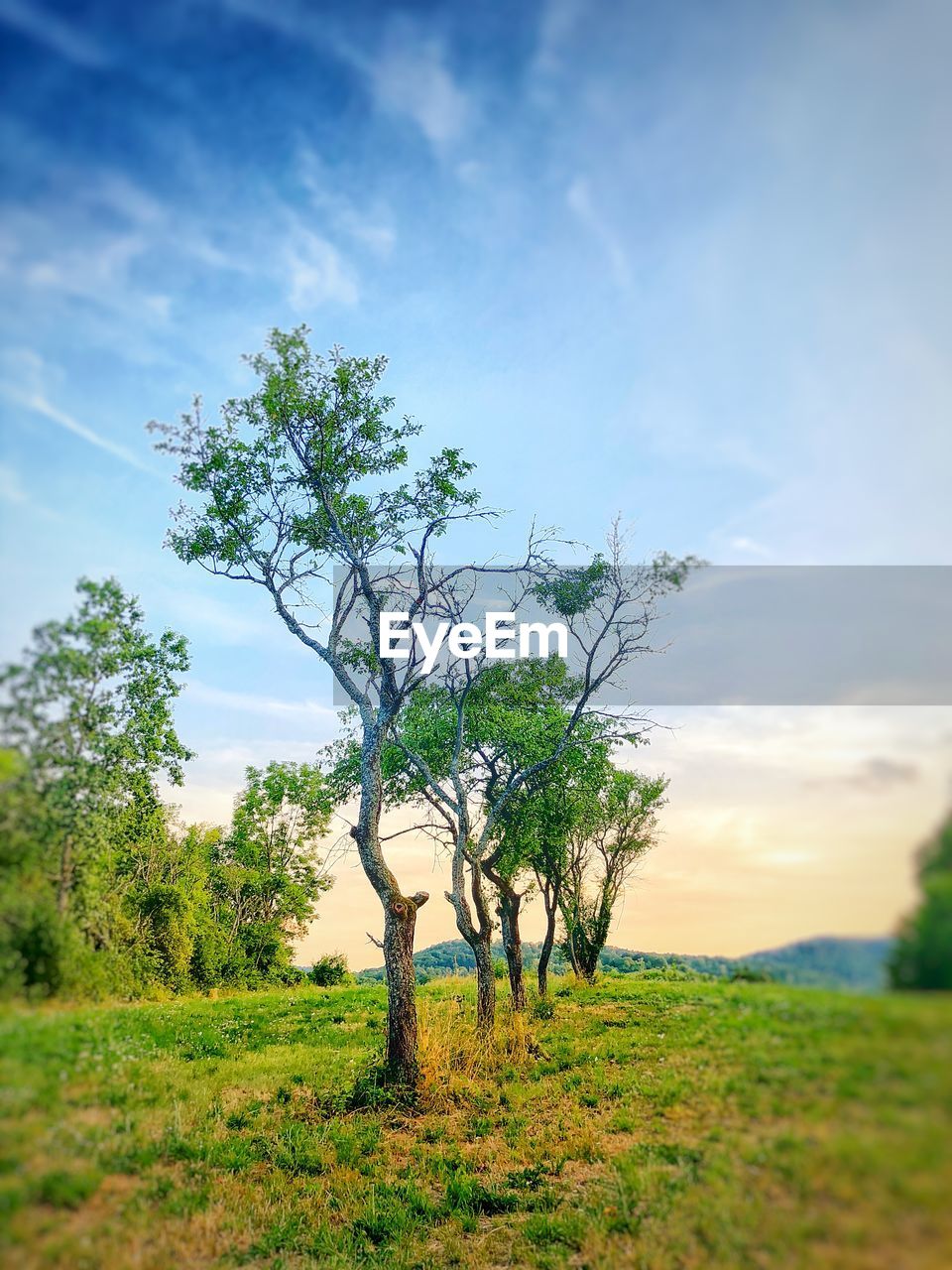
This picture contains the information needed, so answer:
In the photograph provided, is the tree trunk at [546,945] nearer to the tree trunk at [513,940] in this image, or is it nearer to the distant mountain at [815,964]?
the tree trunk at [513,940]

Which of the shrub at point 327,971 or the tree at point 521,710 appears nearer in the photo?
the tree at point 521,710

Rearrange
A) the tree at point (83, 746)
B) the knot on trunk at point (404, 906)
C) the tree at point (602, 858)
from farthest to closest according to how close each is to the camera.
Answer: the tree at point (602, 858), the knot on trunk at point (404, 906), the tree at point (83, 746)

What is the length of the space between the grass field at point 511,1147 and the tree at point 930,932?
116mm

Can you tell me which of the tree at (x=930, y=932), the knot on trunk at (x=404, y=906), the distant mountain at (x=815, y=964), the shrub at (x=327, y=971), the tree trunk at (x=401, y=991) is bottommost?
the shrub at (x=327, y=971)

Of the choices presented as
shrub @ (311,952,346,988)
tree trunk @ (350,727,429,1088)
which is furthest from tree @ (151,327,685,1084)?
shrub @ (311,952,346,988)

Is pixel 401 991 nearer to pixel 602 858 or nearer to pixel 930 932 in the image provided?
pixel 930 932

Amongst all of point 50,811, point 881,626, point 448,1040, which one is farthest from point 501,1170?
point 881,626

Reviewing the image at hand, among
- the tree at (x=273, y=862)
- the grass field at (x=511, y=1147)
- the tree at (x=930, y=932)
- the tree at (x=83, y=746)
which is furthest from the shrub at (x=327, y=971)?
the tree at (x=930, y=932)

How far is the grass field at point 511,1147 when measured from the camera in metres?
2.88

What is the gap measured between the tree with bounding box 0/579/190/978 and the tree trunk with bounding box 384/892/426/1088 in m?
4.51

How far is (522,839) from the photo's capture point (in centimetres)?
1589

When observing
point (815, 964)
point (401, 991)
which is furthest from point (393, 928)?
point (815, 964)

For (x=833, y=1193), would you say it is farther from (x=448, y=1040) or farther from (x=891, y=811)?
(x=448, y=1040)

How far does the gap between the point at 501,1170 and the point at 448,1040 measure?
3.62 metres
